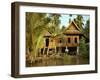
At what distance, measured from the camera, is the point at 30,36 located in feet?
7.23

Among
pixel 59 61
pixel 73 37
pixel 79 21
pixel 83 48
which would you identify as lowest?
pixel 59 61

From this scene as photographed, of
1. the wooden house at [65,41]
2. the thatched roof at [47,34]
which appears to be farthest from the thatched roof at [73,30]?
the thatched roof at [47,34]

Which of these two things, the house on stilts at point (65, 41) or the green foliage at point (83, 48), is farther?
the green foliage at point (83, 48)

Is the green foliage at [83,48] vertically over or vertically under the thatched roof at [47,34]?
under

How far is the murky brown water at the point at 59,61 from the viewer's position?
2236 mm

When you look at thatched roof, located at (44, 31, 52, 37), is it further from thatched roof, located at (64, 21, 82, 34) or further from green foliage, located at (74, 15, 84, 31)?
green foliage, located at (74, 15, 84, 31)

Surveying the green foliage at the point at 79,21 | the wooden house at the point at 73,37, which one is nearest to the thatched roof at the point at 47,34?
the wooden house at the point at 73,37

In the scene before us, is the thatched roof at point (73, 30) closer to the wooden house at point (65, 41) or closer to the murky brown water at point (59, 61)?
the wooden house at point (65, 41)

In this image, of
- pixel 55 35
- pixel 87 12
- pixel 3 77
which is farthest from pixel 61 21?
pixel 3 77

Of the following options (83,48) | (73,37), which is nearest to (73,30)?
(73,37)

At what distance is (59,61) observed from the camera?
233 centimetres

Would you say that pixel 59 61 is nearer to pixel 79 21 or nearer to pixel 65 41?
pixel 65 41

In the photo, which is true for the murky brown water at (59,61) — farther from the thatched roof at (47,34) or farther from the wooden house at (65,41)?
the thatched roof at (47,34)

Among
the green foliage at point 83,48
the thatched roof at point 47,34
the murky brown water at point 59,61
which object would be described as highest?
the thatched roof at point 47,34
